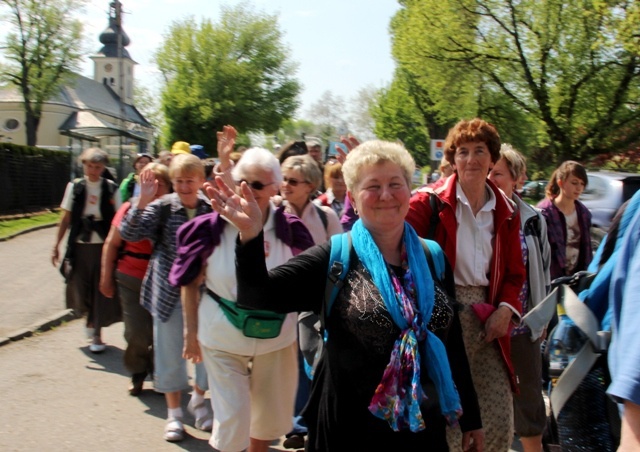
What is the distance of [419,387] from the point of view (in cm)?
248

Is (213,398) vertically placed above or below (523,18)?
below

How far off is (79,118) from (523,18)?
67032mm

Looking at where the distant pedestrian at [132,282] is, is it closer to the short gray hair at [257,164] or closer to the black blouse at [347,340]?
the short gray hair at [257,164]

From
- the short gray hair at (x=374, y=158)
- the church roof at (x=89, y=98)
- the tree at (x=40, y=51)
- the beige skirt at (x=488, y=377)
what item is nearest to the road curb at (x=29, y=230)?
the beige skirt at (x=488, y=377)

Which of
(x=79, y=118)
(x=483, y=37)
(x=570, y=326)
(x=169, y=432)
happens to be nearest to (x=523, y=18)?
(x=483, y=37)

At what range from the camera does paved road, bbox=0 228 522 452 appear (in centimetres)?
504

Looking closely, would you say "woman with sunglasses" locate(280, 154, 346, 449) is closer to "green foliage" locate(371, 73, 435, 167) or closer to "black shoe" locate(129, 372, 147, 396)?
"black shoe" locate(129, 372, 147, 396)

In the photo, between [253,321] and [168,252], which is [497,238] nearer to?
[253,321]

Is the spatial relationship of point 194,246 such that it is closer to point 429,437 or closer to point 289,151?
point 429,437

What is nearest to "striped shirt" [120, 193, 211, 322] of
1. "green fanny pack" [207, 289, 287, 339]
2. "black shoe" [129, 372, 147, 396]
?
"black shoe" [129, 372, 147, 396]

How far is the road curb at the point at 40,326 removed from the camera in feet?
25.6

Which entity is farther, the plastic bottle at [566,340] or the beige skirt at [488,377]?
the beige skirt at [488,377]

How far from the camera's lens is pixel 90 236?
7.40 meters

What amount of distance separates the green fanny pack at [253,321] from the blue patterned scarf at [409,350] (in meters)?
1.31
